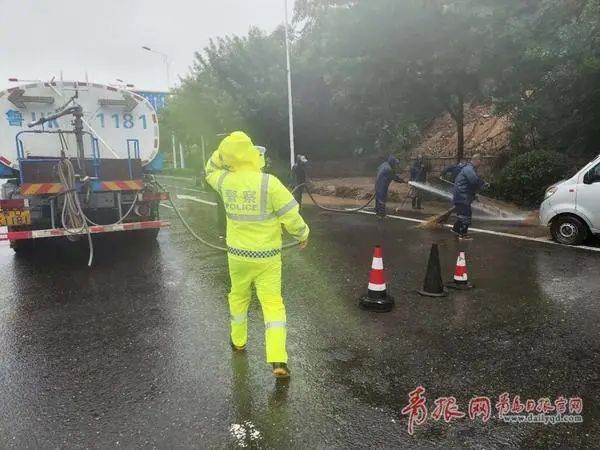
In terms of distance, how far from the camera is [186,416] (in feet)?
10.8

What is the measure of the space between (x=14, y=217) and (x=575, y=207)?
28.8ft

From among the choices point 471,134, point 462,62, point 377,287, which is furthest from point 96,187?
point 471,134

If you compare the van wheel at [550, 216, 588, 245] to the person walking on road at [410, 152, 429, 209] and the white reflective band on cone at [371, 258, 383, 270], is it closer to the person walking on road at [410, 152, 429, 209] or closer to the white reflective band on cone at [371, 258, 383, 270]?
the white reflective band on cone at [371, 258, 383, 270]

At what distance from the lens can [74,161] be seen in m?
8.12

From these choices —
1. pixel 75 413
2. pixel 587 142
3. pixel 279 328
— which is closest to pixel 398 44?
pixel 587 142

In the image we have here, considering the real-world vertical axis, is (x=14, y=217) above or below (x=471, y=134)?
below

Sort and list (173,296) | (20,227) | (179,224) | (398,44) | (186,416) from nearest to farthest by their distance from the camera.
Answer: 1. (186,416)
2. (173,296)
3. (20,227)
4. (179,224)
5. (398,44)

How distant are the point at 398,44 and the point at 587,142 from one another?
590cm

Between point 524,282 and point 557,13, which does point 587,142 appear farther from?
point 524,282

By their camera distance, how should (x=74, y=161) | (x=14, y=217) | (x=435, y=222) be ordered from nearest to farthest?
(x=14, y=217) → (x=74, y=161) → (x=435, y=222)

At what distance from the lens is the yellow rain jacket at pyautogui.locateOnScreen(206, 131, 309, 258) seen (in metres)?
3.84

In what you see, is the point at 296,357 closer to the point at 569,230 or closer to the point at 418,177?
the point at 569,230

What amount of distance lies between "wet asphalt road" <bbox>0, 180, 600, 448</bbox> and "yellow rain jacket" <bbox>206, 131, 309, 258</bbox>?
1000 millimetres

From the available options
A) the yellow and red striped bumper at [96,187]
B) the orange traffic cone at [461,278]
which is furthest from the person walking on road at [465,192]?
the yellow and red striped bumper at [96,187]
